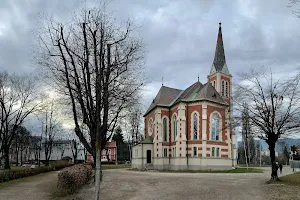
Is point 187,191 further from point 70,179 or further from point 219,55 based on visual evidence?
point 219,55

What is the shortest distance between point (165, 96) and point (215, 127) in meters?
11.0

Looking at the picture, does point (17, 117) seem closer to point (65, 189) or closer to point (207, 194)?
point (65, 189)

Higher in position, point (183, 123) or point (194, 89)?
point (194, 89)

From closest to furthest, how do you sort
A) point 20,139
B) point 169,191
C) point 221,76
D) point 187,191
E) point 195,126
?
point 187,191 → point 169,191 → point 195,126 → point 221,76 → point 20,139

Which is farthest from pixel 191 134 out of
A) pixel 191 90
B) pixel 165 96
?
pixel 165 96

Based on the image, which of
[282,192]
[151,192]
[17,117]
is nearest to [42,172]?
[17,117]

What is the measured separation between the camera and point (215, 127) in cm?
4519

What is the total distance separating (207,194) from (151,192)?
344 centimetres

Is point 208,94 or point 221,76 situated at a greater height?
point 221,76

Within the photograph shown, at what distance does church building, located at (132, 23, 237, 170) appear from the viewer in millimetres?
43938

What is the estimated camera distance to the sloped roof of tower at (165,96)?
168 ft

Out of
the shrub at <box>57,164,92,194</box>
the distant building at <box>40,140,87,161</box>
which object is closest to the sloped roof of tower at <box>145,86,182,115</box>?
the distant building at <box>40,140,87,161</box>

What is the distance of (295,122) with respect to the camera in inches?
902

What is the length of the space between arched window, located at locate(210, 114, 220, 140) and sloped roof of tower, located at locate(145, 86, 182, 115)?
887 cm
